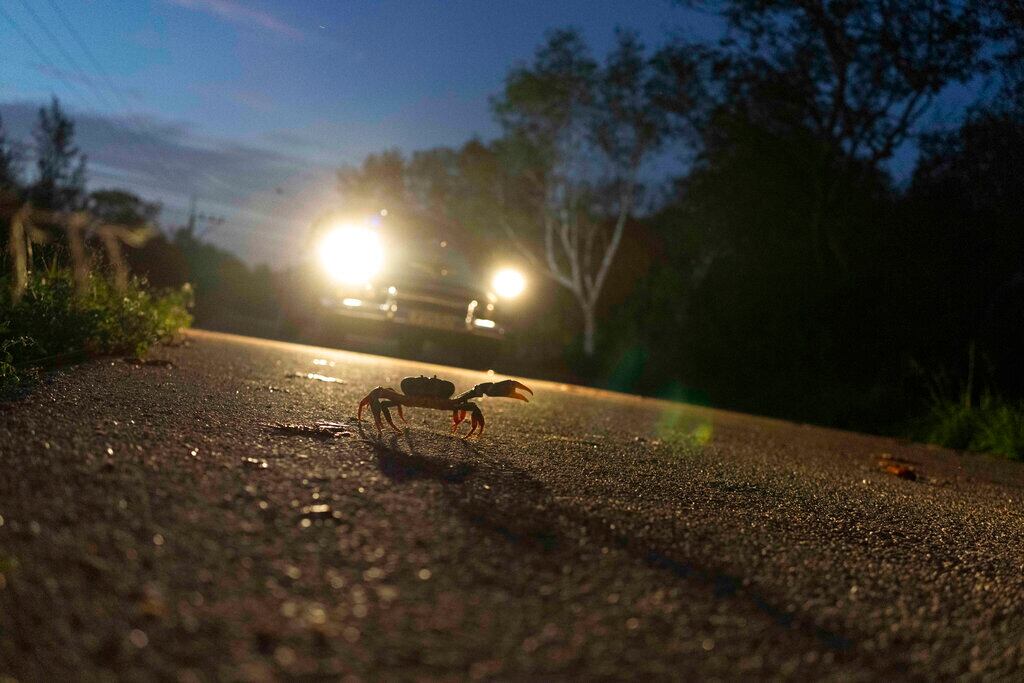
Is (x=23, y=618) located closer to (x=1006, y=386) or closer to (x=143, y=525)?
(x=143, y=525)

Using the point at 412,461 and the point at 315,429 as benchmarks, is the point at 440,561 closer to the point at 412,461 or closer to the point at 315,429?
the point at 412,461

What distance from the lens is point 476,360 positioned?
13.7 m

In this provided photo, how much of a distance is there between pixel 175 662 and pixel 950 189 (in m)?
15.4

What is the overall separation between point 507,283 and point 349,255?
2378 mm

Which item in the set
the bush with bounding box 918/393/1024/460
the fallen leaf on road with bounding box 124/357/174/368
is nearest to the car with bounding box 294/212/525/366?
the fallen leaf on road with bounding box 124/357/174/368

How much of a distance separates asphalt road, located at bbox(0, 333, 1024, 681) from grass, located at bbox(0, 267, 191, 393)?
1.03 metres

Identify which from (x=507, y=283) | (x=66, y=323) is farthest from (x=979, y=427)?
(x=66, y=323)

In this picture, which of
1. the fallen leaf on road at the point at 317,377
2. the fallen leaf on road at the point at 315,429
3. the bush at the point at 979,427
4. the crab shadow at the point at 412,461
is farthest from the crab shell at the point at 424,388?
the bush at the point at 979,427

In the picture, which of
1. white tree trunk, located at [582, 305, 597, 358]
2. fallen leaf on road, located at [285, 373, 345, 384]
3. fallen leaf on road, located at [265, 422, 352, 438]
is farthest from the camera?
white tree trunk, located at [582, 305, 597, 358]

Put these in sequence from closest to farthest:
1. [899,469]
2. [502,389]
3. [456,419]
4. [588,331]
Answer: [502,389] < [456,419] < [899,469] < [588,331]

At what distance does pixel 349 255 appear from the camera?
43.0ft

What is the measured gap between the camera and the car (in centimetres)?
1298

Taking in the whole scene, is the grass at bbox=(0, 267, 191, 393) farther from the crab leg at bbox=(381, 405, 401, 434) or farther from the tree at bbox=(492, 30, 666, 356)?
the tree at bbox=(492, 30, 666, 356)

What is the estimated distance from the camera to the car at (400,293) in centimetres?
1298
